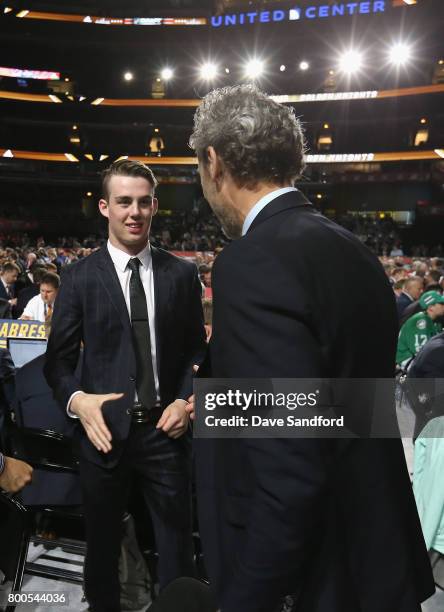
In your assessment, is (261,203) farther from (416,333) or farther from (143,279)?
(416,333)

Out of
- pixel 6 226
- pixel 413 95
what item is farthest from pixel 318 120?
pixel 6 226

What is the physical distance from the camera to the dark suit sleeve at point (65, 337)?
209cm

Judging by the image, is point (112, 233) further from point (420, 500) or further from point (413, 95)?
point (413, 95)

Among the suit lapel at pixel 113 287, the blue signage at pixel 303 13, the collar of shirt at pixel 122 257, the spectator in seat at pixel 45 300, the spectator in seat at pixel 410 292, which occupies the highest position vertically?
the blue signage at pixel 303 13

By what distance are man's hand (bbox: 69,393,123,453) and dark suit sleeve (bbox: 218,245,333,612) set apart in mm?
976

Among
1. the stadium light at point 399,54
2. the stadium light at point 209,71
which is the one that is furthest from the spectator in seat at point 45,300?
the stadium light at point 209,71

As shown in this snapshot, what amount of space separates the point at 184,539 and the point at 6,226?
31.5 m

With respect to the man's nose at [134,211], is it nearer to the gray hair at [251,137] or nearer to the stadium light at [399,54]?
the gray hair at [251,137]

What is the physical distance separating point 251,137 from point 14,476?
1.70 meters

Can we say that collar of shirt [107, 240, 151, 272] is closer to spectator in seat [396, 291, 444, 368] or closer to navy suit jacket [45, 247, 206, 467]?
navy suit jacket [45, 247, 206, 467]

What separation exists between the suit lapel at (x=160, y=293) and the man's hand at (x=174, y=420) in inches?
7.9

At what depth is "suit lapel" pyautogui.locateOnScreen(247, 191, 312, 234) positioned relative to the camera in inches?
43.5

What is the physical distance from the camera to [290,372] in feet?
3.12

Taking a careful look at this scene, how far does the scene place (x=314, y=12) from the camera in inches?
1112
